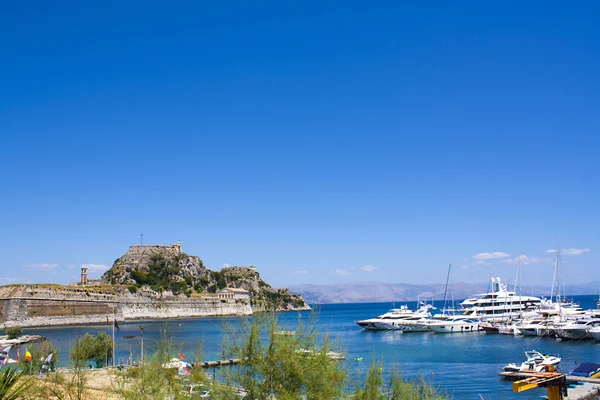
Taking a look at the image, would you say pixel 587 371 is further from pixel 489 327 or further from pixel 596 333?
pixel 489 327

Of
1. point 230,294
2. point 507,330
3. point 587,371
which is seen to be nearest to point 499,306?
point 507,330

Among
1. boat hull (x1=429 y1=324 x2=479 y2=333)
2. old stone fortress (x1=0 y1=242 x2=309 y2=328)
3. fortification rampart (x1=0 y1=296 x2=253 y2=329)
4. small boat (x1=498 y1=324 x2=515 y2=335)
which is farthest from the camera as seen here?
old stone fortress (x1=0 y1=242 x2=309 y2=328)

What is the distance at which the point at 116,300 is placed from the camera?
288ft

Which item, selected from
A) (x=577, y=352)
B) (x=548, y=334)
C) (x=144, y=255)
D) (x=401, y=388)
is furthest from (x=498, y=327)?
(x=144, y=255)

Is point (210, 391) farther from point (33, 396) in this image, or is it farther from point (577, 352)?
point (577, 352)

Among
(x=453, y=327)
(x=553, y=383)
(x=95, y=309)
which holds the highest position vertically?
(x=553, y=383)

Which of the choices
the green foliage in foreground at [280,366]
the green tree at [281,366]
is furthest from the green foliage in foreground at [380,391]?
the green tree at [281,366]

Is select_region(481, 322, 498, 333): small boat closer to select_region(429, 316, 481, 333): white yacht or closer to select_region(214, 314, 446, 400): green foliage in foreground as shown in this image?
select_region(429, 316, 481, 333): white yacht

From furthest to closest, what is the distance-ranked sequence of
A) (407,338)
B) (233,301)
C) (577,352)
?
(233,301) → (407,338) → (577,352)

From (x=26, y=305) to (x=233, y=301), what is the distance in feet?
Answer: 178

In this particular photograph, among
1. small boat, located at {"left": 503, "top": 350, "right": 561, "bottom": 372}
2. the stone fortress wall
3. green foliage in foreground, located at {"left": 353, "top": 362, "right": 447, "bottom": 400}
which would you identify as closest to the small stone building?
the stone fortress wall

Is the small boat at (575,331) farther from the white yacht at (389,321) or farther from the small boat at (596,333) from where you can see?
the white yacht at (389,321)

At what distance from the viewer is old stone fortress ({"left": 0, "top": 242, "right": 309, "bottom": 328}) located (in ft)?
232

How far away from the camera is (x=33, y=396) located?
1483 cm
